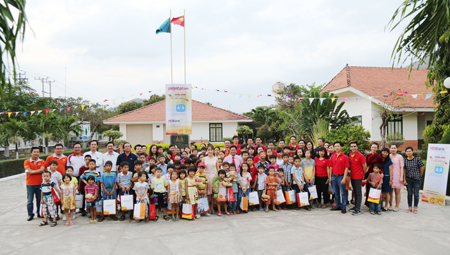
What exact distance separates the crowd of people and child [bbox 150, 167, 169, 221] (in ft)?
0.07

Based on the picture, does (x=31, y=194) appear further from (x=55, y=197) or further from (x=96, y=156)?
(x=96, y=156)

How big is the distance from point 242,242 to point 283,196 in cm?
222

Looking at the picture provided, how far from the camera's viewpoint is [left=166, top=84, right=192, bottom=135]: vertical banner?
43.6 feet

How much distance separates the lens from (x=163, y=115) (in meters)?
24.0

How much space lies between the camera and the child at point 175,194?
5988 mm

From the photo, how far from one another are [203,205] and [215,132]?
18158 mm

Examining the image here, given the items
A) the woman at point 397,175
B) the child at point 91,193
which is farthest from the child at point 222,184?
the woman at point 397,175

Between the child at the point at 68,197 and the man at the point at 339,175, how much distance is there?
5.47m

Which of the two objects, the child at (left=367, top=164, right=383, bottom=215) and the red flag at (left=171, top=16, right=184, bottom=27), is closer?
the child at (left=367, top=164, right=383, bottom=215)

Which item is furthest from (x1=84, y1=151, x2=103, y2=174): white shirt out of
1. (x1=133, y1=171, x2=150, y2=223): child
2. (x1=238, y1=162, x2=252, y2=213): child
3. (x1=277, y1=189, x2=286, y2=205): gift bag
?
(x1=277, y1=189, x2=286, y2=205): gift bag

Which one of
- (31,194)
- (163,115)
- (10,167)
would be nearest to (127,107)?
(163,115)

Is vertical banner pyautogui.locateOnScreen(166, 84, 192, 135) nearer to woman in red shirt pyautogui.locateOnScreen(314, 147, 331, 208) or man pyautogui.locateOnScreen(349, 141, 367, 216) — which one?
woman in red shirt pyautogui.locateOnScreen(314, 147, 331, 208)

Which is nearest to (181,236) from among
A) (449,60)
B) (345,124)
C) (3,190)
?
(3,190)

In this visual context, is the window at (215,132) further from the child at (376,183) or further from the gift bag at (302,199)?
the child at (376,183)
